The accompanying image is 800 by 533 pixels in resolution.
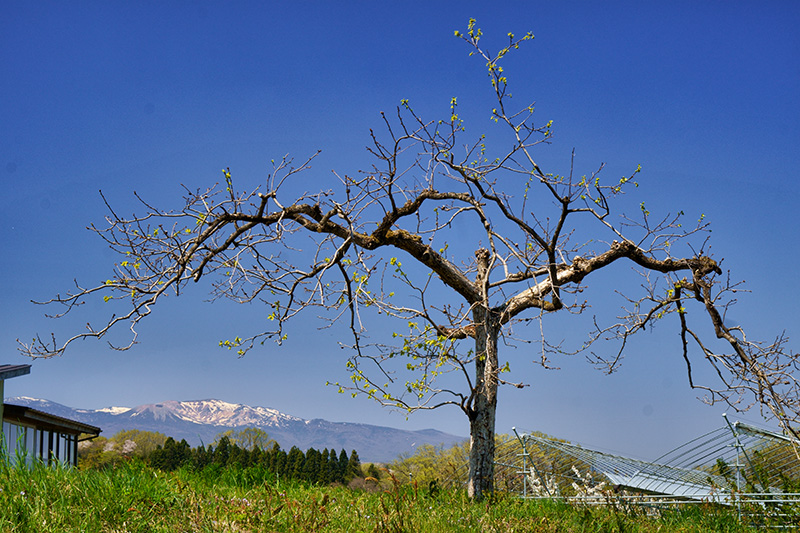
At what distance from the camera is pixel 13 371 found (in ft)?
41.3

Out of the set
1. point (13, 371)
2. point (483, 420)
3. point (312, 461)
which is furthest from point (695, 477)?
point (13, 371)

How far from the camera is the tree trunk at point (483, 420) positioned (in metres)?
7.60

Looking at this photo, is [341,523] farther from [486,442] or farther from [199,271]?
[199,271]

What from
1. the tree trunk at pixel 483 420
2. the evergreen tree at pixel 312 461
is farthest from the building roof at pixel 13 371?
the tree trunk at pixel 483 420

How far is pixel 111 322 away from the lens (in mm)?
7086

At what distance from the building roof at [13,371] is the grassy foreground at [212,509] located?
941 cm

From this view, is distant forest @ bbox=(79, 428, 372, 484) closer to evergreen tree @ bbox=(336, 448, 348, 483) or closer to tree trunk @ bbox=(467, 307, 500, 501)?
evergreen tree @ bbox=(336, 448, 348, 483)

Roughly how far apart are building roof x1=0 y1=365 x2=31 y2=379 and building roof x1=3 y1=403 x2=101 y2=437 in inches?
114

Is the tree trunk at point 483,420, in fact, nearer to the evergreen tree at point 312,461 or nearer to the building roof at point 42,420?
the evergreen tree at point 312,461

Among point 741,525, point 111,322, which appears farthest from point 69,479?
point 741,525

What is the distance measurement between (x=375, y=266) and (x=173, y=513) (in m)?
4.40

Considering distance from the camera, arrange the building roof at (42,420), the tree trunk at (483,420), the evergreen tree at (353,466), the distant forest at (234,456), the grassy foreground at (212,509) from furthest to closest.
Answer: the building roof at (42,420) < the evergreen tree at (353,466) < the tree trunk at (483,420) < the distant forest at (234,456) < the grassy foreground at (212,509)

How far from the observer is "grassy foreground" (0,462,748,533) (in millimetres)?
3693

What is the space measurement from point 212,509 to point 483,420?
4398 mm
